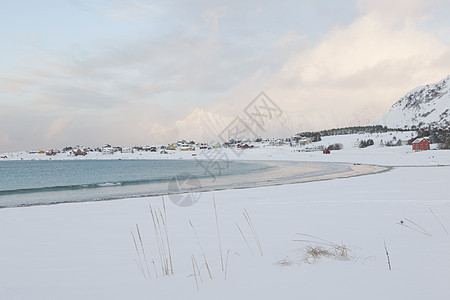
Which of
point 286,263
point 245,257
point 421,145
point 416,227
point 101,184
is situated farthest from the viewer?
point 421,145

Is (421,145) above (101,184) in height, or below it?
below

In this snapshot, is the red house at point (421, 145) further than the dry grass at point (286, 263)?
Yes

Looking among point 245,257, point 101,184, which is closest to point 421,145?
point 101,184

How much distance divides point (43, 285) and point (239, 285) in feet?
8.98

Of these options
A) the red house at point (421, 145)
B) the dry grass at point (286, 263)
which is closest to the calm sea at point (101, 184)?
the dry grass at point (286, 263)

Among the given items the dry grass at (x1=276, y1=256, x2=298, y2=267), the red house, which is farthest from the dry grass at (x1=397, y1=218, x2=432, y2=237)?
the red house

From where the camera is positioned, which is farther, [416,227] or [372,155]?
[372,155]

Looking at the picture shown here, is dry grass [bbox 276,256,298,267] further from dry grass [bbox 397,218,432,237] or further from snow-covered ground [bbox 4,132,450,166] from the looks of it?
snow-covered ground [bbox 4,132,450,166]

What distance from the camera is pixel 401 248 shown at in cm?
436

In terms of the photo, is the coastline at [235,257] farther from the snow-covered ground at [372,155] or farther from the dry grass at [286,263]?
the snow-covered ground at [372,155]

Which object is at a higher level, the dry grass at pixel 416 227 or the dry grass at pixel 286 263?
the dry grass at pixel 286 263

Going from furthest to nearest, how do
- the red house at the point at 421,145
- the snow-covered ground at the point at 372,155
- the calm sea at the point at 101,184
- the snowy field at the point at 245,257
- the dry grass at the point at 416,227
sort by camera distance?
the red house at the point at 421,145 → the snow-covered ground at the point at 372,155 → the calm sea at the point at 101,184 → the dry grass at the point at 416,227 → the snowy field at the point at 245,257

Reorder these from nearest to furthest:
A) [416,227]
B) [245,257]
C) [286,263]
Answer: [286,263], [245,257], [416,227]

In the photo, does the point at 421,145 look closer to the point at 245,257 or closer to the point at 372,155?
the point at 372,155
